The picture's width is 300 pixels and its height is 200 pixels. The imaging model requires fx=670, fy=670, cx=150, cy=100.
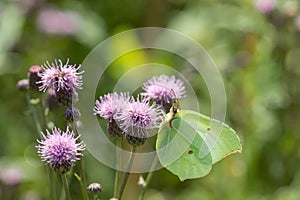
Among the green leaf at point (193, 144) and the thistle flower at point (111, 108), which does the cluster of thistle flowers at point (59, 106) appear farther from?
the green leaf at point (193, 144)

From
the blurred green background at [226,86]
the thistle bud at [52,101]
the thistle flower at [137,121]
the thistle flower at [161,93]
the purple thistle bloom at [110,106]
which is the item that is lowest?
the thistle flower at [137,121]

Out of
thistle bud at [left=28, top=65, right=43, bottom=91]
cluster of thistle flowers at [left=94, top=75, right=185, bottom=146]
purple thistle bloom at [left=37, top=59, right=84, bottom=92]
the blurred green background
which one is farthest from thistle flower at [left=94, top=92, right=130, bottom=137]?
the blurred green background

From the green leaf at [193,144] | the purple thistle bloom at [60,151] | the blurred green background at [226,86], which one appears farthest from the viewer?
the blurred green background at [226,86]

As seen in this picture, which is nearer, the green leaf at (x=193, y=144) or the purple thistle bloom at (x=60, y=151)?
the purple thistle bloom at (x=60, y=151)

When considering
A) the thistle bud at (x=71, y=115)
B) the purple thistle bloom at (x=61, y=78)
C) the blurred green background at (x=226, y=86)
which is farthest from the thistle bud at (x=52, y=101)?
the blurred green background at (x=226, y=86)

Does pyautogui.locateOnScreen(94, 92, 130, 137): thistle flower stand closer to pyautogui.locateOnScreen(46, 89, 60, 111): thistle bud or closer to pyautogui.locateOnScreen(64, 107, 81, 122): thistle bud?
pyautogui.locateOnScreen(64, 107, 81, 122): thistle bud

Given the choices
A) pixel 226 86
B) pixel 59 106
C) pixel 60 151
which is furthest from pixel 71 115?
pixel 226 86
